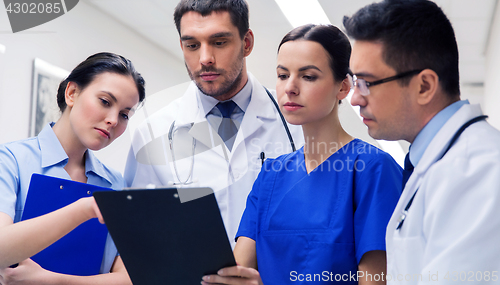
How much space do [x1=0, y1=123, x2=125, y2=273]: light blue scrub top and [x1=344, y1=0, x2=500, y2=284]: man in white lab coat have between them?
0.96 m

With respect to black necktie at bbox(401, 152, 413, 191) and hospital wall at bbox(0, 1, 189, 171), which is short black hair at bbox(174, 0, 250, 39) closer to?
hospital wall at bbox(0, 1, 189, 171)

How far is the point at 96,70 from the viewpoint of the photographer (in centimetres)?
147

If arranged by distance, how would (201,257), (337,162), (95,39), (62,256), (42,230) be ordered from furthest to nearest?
(95,39) < (62,256) < (337,162) < (42,230) < (201,257)

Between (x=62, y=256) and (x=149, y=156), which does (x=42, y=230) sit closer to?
(x=62, y=256)

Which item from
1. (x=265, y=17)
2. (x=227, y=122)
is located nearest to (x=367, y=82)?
(x=227, y=122)

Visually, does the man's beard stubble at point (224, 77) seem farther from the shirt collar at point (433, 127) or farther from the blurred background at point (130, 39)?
the shirt collar at point (433, 127)

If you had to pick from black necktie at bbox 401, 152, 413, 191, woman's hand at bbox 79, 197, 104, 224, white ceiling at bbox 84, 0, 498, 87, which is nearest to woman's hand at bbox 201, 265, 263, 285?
woman's hand at bbox 79, 197, 104, 224

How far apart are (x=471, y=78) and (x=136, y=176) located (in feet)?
16.2

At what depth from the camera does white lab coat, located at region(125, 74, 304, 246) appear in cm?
152

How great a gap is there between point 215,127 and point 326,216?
72cm

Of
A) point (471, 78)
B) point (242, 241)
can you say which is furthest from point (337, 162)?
point (471, 78)

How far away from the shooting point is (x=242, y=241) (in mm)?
1199

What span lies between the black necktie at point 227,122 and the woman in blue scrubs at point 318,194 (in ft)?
1.35

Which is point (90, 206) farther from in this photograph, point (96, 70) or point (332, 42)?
point (332, 42)
